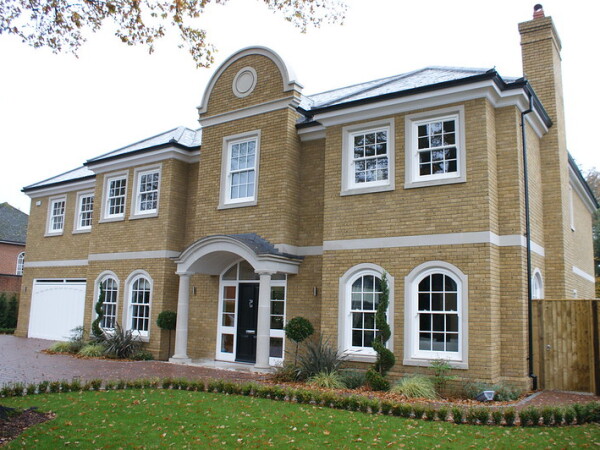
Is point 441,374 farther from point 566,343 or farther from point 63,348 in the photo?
point 63,348

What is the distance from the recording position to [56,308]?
22.8 m

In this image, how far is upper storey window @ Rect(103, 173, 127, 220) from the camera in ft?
63.5

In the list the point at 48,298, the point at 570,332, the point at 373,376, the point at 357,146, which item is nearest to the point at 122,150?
the point at 48,298

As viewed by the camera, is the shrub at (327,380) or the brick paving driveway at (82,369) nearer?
the shrub at (327,380)

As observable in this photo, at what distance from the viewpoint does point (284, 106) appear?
49.6 feet

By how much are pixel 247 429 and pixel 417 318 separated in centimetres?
569

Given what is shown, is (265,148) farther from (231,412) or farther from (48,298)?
(48,298)

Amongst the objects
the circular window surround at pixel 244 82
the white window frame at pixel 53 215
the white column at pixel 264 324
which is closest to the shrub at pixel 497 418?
the white column at pixel 264 324

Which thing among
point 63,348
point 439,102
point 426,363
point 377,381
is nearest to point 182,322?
point 63,348

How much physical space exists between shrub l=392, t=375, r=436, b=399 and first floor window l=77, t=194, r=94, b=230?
621 inches

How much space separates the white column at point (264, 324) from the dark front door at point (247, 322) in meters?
1.49

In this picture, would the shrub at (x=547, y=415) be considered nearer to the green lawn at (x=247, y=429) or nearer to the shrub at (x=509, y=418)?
the green lawn at (x=247, y=429)

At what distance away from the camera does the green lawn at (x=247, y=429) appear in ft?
23.0

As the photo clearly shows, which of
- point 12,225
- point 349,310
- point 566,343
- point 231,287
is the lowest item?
point 566,343
